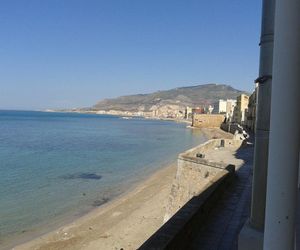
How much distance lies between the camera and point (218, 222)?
294 inches

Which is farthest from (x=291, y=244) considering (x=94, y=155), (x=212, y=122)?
(x=212, y=122)

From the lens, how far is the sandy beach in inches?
654

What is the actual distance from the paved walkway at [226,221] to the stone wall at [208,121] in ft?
368

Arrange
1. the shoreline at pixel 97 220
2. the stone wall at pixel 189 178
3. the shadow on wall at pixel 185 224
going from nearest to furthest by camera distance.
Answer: the shadow on wall at pixel 185 224 → the stone wall at pixel 189 178 → the shoreline at pixel 97 220

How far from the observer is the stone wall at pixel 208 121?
4801 inches

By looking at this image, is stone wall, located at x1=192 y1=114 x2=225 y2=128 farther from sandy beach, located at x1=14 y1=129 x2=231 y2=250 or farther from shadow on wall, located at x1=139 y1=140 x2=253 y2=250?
shadow on wall, located at x1=139 y1=140 x2=253 y2=250

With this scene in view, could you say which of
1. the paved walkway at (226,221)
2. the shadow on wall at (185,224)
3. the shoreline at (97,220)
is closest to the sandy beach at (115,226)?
the shoreline at (97,220)

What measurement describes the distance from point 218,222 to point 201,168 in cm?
831

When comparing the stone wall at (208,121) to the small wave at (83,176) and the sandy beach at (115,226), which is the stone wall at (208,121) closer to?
the small wave at (83,176)

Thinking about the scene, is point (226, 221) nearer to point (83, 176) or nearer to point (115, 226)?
point (115, 226)

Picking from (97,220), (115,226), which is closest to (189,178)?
(115,226)

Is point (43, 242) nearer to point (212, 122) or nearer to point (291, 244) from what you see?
point (291, 244)

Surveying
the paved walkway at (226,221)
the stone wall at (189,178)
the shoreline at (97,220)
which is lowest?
the shoreline at (97,220)

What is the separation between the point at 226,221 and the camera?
296 inches
